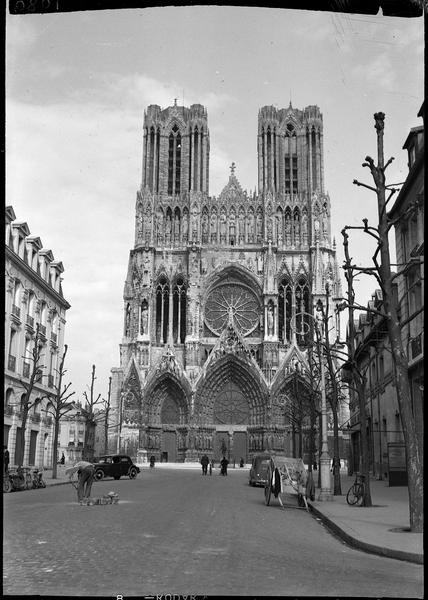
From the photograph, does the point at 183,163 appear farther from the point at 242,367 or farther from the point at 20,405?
the point at 20,405

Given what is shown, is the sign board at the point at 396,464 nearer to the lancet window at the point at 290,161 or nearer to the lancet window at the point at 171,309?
the lancet window at the point at 171,309

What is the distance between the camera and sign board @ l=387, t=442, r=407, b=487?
2938cm

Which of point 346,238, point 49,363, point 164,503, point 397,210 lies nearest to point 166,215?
point 49,363

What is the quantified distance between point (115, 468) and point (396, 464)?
15761 mm

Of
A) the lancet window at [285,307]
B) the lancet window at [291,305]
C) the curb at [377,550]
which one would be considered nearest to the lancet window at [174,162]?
the lancet window at [285,307]

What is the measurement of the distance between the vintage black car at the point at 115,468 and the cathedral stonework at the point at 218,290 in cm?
2161

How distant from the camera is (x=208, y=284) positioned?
64.4 metres

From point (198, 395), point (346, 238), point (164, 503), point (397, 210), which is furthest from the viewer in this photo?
point (198, 395)

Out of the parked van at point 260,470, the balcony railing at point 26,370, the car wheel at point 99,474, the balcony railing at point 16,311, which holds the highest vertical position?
the balcony railing at point 16,311

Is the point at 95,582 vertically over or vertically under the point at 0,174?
under

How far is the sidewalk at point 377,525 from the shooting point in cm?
1000

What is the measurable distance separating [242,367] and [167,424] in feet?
28.8

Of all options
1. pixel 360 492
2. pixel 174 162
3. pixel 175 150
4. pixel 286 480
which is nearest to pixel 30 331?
pixel 286 480

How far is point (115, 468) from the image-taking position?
37.1 meters
